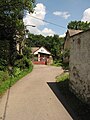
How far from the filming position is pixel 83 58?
16.5 m

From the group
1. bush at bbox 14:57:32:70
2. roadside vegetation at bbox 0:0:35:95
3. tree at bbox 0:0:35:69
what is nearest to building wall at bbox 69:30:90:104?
roadside vegetation at bbox 0:0:35:95

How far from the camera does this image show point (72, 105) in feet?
51.2

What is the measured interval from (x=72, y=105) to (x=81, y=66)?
2831 mm

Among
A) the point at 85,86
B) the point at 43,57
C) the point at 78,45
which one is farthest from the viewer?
the point at 43,57

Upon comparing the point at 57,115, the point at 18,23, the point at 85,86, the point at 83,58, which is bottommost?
the point at 57,115

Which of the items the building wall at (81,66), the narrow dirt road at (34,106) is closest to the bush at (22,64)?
the narrow dirt road at (34,106)

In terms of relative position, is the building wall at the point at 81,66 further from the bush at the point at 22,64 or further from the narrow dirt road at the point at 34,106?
the bush at the point at 22,64

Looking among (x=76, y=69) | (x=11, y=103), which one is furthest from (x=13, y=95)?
(x=76, y=69)

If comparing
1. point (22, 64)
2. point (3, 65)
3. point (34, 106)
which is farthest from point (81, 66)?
point (22, 64)

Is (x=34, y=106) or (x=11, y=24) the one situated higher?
(x=11, y=24)

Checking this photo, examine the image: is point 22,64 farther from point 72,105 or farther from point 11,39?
point 72,105

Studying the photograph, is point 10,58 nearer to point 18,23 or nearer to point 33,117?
point 18,23

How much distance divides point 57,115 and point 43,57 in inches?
1932

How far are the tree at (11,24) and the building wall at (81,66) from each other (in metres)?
8.65
